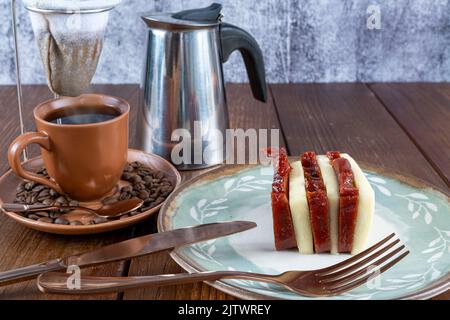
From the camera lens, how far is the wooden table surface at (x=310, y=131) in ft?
1.87

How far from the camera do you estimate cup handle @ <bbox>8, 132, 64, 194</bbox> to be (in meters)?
0.62

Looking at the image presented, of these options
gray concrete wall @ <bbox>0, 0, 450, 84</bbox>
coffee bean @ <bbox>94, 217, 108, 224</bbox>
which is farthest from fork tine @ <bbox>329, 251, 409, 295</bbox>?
gray concrete wall @ <bbox>0, 0, 450, 84</bbox>

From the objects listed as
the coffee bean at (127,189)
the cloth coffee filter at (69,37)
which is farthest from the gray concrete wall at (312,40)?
the coffee bean at (127,189)

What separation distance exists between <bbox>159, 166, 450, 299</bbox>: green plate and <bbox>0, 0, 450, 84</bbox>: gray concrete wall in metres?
0.55

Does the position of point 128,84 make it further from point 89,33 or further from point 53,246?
point 53,246

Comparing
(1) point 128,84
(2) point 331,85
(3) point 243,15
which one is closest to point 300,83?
(2) point 331,85

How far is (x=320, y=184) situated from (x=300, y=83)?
2.11ft

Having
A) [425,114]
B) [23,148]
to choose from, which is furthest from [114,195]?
[425,114]

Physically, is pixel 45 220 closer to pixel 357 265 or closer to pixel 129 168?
pixel 129 168

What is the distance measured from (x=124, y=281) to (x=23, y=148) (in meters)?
0.20

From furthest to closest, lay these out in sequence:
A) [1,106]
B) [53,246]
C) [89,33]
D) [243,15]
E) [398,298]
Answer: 1. [243,15]
2. [1,106]
3. [89,33]
4. [53,246]
5. [398,298]

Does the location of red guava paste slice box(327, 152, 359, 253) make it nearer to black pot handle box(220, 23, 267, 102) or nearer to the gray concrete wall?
black pot handle box(220, 23, 267, 102)

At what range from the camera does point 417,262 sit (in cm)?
56

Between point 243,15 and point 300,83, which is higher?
point 243,15
